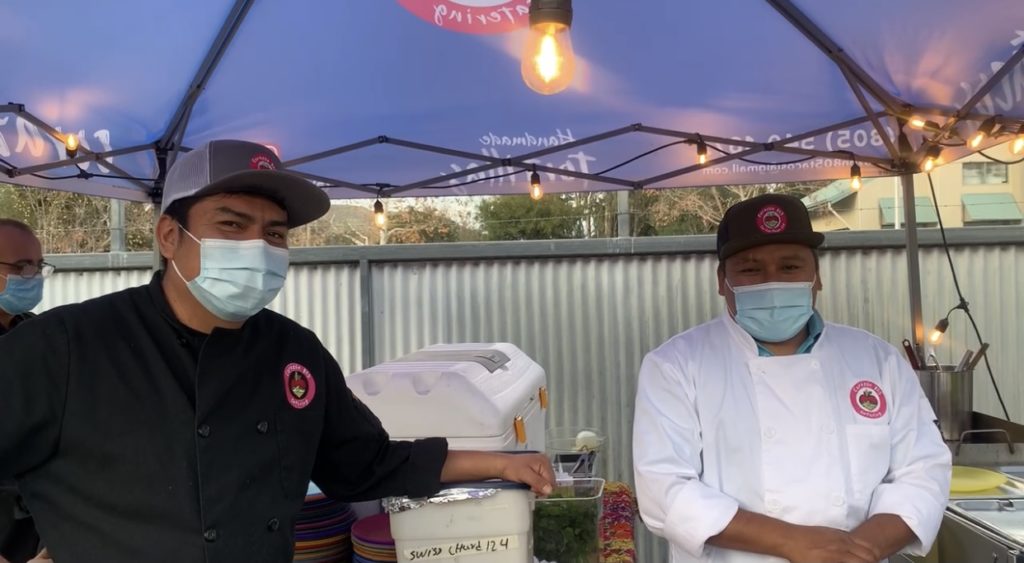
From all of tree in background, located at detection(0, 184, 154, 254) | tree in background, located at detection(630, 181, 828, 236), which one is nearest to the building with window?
tree in background, located at detection(630, 181, 828, 236)

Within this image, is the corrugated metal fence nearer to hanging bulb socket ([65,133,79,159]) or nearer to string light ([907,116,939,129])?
string light ([907,116,939,129])

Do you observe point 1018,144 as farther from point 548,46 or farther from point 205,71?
point 205,71

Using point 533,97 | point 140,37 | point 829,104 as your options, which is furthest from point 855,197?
point 140,37

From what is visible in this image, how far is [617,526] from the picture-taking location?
2.62 meters

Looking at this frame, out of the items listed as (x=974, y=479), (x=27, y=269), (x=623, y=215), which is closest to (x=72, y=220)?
(x=27, y=269)

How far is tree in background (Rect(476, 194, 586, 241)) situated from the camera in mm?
8625

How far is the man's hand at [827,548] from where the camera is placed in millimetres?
1661

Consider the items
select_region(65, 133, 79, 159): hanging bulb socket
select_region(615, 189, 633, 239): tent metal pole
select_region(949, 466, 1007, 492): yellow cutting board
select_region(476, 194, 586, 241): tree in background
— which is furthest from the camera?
select_region(476, 194, 586, 241): tree in background

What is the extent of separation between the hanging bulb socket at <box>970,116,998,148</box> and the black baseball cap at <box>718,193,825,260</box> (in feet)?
6.22

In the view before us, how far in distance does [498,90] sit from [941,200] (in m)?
7.52

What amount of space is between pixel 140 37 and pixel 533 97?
180cm

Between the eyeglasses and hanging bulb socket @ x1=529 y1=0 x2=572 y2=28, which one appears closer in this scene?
hanging bulb socket @ x1=529 y1=0 x2=572 y2=28

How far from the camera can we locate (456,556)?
1.69 metres

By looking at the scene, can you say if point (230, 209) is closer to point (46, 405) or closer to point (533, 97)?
point (46, 405)
